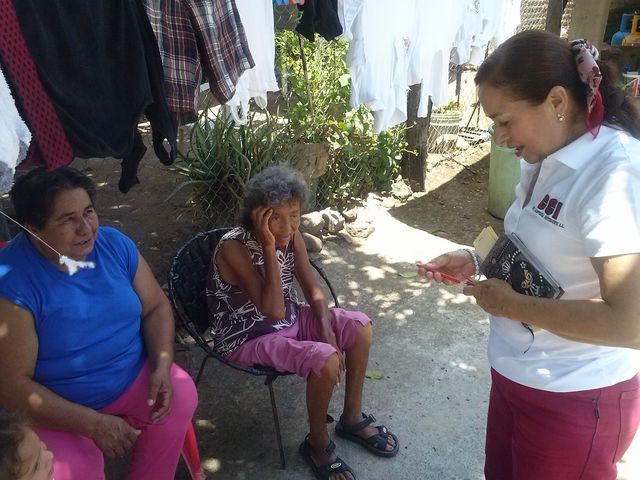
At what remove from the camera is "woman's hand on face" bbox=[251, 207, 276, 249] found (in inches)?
87.0

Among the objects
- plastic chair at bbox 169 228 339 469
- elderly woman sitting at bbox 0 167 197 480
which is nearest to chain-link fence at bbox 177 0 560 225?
plastic chair at bbox 169 228 339 469

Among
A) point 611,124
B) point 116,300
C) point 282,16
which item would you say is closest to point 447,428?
point 116,300

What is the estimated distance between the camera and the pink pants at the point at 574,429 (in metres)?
1.27

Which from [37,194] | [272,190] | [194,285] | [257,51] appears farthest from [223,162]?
[37,194]

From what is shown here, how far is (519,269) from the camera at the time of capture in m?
1.29

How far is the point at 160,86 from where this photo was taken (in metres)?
1.83

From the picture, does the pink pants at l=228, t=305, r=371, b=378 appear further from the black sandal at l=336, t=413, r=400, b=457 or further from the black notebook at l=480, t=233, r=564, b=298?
the black notebook at l=480, t=233, r=564, b=298

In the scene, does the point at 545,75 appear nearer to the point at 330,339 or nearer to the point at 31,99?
the point at 31,99

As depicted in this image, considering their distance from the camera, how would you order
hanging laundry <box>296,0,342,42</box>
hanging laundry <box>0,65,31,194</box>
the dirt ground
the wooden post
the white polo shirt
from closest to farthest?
the white polo shirt < hanging laundry <box>0,65,31,194</box> < the dirt ground < hanging laundry <box>296,0,342,42</box> < the wooden post

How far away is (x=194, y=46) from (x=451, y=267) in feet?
3.98

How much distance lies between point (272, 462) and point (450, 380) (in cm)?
110

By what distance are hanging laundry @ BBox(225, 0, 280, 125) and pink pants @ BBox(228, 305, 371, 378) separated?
1.11 metres

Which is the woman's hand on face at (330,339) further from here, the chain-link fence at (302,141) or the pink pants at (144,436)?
the chain-link fence at (302,141)

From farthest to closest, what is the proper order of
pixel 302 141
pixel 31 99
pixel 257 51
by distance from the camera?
pixel 302 141, pixel 257 51, pixel 31 99
